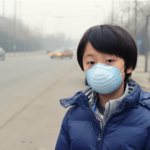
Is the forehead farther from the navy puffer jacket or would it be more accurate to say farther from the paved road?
the paved road

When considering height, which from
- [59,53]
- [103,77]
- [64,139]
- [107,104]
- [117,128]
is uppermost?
[103,77]

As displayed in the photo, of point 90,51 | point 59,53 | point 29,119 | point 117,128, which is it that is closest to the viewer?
point 117,128

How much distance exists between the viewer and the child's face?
159 centimetres

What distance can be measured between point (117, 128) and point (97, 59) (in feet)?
1.37

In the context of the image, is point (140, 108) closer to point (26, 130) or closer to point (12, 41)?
point (26, 130)

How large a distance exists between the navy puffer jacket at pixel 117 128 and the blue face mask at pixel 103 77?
11 cm

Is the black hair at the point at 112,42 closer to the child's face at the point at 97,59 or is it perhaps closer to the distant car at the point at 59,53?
the child's face at the point at 97,59

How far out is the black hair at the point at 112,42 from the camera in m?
1.59

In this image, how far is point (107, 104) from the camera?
5.05 ft

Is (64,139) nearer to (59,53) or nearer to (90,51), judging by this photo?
(90,51)

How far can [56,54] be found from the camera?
121 ft

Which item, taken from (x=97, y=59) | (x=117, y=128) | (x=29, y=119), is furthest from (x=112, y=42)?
(x=29, y=119)

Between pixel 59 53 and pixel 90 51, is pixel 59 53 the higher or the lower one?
the lower one

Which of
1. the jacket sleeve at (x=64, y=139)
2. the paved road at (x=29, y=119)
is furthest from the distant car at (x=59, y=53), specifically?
the jacket sleeve at (x=64, y=139)
